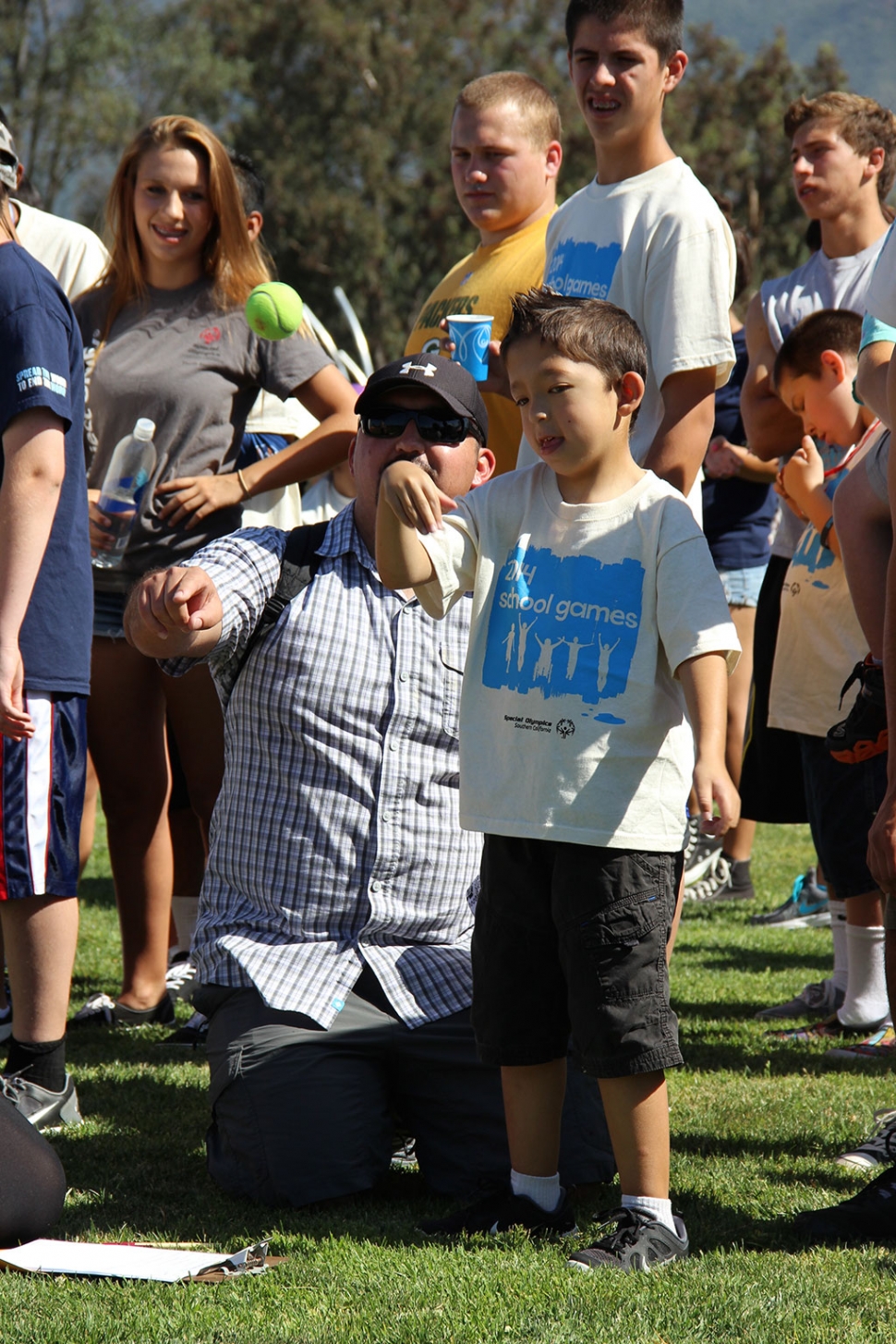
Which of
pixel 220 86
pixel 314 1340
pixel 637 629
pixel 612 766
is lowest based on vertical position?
pixel 314 1340

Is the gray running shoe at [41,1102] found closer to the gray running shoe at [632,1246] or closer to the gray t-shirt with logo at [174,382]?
the gray running shoe at [632,1246]

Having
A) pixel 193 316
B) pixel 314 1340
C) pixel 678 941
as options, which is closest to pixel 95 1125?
pixel 314 1340

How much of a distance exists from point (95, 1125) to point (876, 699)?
2029mm

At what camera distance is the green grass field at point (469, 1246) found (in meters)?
2.30

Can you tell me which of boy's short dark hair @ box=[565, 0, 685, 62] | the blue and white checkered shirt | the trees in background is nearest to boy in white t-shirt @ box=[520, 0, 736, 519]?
boy's short dark hair @ box=[565, 0, 685, 62]

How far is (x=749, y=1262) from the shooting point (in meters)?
2.56

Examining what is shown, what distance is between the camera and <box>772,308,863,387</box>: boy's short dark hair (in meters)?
4.25

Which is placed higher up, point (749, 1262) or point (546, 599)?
point (546, 599)

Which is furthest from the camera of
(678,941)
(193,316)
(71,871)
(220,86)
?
(220,86)

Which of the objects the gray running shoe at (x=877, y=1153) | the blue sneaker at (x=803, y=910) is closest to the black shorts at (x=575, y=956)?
the gray running shoe at (x=877, y=1153)

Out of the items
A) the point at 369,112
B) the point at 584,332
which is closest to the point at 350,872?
the point at 584,332

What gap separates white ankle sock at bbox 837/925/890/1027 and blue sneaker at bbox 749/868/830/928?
188 cm

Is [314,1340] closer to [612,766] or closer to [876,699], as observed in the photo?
[612,766]

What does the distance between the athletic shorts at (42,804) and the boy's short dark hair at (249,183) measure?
9.35 feet
